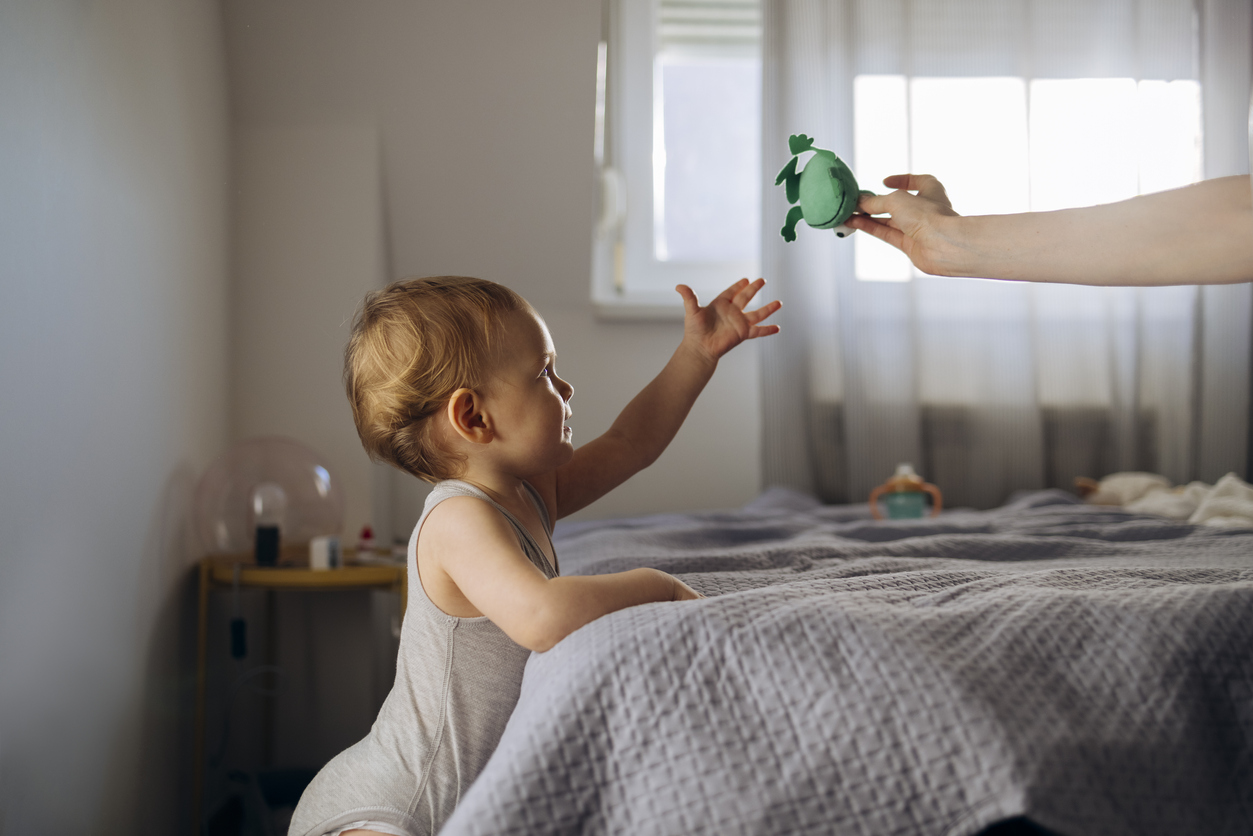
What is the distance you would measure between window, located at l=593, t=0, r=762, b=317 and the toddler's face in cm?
167

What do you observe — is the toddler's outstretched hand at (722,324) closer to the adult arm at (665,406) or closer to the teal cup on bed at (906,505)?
the adult arm at (665,406)

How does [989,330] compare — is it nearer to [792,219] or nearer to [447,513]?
[792,219]

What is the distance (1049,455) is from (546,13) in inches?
68.2

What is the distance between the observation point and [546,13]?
2.02 meters

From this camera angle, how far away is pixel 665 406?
110cm

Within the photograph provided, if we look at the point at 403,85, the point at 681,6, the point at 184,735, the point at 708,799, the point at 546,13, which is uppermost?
the point at 681,6

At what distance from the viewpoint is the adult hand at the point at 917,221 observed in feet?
3.00

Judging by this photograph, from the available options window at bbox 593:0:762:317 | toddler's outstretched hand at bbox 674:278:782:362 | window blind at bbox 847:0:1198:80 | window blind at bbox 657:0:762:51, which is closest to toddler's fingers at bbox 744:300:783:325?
toddler's outstretched hand at bbox 674:278:782:362

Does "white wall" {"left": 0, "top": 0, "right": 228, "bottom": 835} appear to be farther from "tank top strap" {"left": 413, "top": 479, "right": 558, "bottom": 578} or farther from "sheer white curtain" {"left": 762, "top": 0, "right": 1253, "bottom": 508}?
"sheer white curtain" {"left": 762, "top": 0, "right": 1253, "bottom": 508}

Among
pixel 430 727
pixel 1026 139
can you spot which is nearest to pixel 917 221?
pixel 430 727

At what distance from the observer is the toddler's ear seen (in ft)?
2.65

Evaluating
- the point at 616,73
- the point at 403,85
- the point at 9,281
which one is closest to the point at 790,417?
the point at 616,73

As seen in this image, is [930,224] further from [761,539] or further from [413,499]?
[413,499]

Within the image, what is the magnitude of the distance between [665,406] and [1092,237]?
1.63 feet
